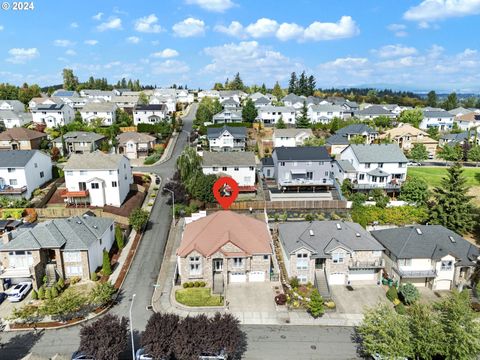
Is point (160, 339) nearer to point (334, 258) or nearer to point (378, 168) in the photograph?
point (334, 258)

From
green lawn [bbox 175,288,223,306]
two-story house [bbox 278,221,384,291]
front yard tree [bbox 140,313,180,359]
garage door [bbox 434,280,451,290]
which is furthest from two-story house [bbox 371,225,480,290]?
front yard tree [bbox 140,313,180,359]

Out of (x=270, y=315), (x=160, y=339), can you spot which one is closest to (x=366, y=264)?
(x=270, y=315)

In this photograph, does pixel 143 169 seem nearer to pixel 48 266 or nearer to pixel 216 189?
pixel 216 189

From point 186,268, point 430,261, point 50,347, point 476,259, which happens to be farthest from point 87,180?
point 476,259

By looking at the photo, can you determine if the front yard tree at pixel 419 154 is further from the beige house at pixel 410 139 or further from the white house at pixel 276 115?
the white house at pixel 276 115

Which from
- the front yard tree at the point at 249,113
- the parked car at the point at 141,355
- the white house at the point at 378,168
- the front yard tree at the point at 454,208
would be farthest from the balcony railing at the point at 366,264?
the front yard tree at the point at 249,113
